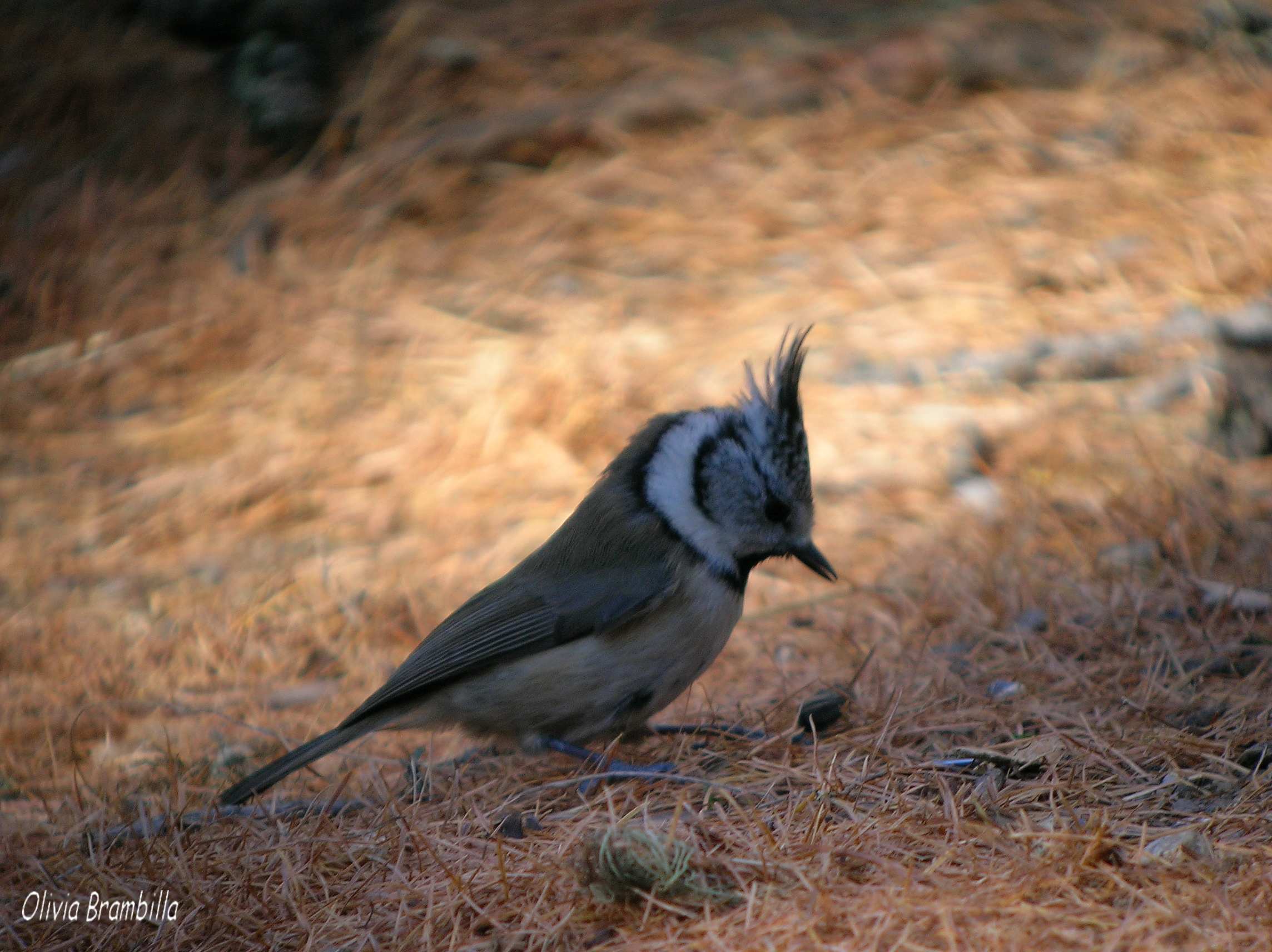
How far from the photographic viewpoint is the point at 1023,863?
157cm

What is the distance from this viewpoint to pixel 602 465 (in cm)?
412

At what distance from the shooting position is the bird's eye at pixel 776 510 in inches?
99.4

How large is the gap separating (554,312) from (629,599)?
2444 mm

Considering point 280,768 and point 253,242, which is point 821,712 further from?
point 253,242

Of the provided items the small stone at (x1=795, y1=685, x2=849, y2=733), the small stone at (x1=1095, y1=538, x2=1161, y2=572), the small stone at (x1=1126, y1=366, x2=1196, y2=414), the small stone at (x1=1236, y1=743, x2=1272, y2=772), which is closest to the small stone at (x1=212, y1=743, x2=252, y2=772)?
the small stone at (x1=795, y1=685, x2=849, y2=733)

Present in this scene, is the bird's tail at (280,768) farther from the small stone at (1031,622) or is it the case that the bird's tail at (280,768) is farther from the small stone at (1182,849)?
the small stone at (1031,622)

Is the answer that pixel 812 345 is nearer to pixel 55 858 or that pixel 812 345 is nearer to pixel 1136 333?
pixel 1136 333

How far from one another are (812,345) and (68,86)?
11.8 ft

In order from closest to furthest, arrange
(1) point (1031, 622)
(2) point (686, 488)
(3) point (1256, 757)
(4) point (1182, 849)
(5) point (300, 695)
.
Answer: (4) point (1182, 849)
(3) point (1256, 757)
(2) point (686, 488)
(1) point (1031, 622)
(5) point (300, 695)

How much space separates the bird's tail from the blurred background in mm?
405

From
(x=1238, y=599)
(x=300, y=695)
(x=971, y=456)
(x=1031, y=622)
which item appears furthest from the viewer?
(x=971, y=456)

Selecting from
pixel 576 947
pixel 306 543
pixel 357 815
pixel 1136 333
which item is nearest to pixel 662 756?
pixel 357 815

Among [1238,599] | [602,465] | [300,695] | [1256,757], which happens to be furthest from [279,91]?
[1256,757]

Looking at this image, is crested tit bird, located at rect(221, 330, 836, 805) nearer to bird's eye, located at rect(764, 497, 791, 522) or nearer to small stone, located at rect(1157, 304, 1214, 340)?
bird's eye, located at rect(764, 497, 791, 522)
